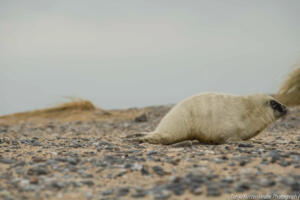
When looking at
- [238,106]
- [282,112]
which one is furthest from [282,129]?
[238,106]

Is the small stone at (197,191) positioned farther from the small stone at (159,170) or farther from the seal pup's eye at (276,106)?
the seal pup's eye at (276,106)

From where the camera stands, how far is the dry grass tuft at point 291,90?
16.8 metres

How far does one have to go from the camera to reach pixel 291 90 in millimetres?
17125

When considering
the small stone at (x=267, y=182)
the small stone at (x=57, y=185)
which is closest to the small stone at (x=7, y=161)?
the small stone at (x=57, y=185)

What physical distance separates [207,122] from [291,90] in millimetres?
11562

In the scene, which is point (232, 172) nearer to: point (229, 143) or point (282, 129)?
point (229, 143)

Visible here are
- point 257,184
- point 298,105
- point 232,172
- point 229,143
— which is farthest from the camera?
point 298,105

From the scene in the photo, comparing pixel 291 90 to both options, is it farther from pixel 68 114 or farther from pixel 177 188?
pixel 177 188

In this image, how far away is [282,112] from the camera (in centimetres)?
797

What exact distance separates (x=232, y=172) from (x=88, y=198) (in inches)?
76.8

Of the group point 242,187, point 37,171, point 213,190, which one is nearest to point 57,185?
point 37,171

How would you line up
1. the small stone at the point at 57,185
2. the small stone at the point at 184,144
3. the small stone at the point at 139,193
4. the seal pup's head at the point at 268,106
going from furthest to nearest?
the seal pup's head at the point at 268,106 → the small stone at the point at 184,144 → the small stone at the point at 57,185 → the small stone at the point at 139,193

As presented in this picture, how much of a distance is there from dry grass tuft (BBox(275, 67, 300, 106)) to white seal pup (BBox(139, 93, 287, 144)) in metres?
10.4

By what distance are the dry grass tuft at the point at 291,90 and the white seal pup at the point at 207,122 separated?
10380mm
